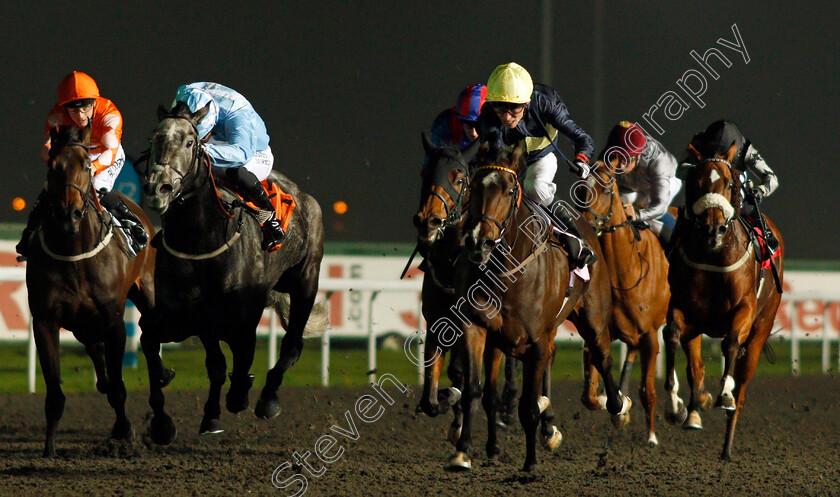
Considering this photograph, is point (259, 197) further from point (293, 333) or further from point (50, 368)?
point (50, 368)

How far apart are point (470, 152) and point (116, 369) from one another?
214 cm

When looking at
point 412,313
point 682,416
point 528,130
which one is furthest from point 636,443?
point 412,313

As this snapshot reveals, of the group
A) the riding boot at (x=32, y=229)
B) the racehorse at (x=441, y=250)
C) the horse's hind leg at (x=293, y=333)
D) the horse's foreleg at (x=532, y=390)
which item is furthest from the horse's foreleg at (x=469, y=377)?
the riding boot at (x=32, y=229)

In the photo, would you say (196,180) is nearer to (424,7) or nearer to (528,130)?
(528,130)

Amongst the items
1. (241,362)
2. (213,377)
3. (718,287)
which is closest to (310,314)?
(241,362)

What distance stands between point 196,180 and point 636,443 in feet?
9.93

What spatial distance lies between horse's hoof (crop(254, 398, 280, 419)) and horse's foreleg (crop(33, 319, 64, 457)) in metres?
1.09

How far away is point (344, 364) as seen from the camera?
11.2 meters

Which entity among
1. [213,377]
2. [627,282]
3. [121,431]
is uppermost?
[627,282]

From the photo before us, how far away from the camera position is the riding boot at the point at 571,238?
518 cm

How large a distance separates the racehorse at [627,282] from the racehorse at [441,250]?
1.19m

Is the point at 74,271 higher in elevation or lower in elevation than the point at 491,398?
higher

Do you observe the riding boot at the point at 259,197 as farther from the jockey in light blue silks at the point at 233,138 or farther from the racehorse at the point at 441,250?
the racehorse at the point at 441,250

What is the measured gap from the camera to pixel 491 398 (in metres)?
5.07
